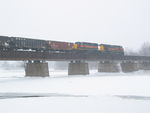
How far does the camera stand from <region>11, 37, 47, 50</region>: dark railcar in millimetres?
37531

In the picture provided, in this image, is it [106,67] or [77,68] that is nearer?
[77,68]

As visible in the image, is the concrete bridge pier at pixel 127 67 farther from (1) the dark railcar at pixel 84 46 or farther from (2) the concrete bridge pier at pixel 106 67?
(1) the dark railcar at pixel 84 46

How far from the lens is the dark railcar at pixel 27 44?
37531 mm

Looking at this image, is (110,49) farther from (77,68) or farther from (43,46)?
(43,46)

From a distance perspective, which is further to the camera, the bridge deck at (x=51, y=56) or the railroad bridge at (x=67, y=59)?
the railroad bridge at (x=67, y=59)

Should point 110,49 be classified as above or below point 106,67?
above

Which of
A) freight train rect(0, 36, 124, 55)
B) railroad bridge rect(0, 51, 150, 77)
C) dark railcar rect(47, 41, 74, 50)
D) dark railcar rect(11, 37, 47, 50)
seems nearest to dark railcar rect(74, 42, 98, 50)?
freight train rect(0, 36, 124, 55)

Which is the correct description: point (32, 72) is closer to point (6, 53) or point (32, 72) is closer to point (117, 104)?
point (6, 53)

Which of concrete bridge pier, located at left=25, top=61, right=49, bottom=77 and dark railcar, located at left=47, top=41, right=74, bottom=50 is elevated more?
dark railcar, located at left=47, top=41, right=74, bottom=50

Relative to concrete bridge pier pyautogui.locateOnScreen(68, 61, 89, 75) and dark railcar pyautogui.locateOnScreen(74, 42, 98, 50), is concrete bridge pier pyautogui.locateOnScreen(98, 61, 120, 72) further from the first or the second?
concrete bridge pier pyautogui.locateOnScreen(68, 61, 89, 75)

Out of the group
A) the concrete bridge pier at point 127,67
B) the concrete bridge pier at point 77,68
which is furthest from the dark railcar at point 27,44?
the concrete bridge pier at point 127,67

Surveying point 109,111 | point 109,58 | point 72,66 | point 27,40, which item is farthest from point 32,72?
point 109,111

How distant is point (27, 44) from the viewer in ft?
130

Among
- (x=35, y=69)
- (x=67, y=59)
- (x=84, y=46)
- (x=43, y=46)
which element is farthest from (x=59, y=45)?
(x=35, y=69)
